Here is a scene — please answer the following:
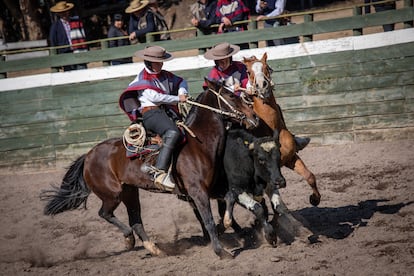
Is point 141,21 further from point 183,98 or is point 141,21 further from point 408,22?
point 183,98

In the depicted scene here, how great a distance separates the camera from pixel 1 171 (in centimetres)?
1231

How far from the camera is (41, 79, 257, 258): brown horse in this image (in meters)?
6.73

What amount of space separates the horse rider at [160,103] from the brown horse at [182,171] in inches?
8.0

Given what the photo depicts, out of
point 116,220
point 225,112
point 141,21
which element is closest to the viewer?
point 225,112

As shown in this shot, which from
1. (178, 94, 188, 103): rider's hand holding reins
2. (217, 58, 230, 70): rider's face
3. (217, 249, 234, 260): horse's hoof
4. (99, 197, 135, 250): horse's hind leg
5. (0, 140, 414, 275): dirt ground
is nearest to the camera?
(0, 140, 414, 275): dirt ground

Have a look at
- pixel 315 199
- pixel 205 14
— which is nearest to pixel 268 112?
pixel 315 199

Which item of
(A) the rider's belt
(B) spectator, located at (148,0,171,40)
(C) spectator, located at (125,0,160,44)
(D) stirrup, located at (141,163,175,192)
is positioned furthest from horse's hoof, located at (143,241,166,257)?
(B) spectator, located at (148,0,171,40)

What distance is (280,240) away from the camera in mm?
7062

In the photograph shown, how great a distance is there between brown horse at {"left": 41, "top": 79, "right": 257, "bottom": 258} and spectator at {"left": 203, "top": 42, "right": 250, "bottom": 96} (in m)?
0.47

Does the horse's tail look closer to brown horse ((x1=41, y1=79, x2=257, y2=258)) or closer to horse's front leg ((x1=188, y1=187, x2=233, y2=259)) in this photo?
brown horse ((x1=41, y1=79, x2=257, y2=258))

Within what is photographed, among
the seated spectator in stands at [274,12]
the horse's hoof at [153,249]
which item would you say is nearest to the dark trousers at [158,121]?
the horse's hoof at [153,249]

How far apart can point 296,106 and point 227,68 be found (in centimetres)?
377

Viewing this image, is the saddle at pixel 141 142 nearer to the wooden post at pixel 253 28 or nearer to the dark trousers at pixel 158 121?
the dark trousers at pixel 158 121

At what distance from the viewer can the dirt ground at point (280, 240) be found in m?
6.07
